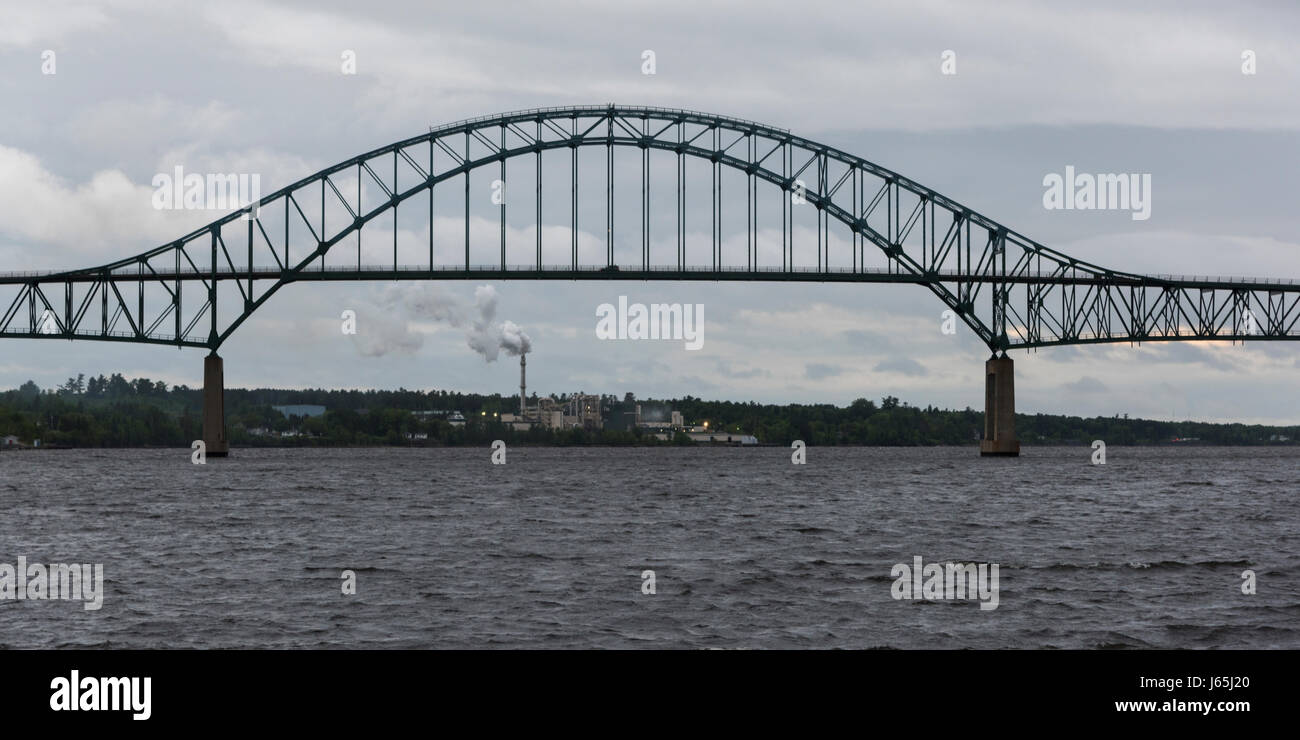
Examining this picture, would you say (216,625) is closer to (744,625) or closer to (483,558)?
(744,625)

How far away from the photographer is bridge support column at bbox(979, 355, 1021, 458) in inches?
4921

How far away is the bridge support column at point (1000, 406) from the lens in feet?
410

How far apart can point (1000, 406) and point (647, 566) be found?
331 feet

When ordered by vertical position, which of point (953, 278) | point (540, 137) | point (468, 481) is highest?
point (540, 137)

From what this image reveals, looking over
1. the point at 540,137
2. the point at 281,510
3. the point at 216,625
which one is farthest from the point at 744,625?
the point at 540,137

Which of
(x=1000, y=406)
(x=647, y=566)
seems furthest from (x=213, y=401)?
(x=647, y=566)

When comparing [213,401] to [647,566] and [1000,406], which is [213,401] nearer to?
[1000,406]

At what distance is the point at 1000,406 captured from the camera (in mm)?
125062

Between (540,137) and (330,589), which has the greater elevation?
(540,137)

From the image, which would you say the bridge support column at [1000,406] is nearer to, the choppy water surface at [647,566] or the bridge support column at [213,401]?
the choppy water surface at [647,566]
